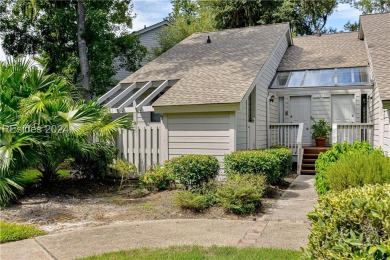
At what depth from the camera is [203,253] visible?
4379 mm

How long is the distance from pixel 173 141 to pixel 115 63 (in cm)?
1155

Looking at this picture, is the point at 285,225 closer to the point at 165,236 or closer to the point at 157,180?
the point at 165,236

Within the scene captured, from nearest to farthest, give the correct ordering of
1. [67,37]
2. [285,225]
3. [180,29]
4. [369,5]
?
1. [285,225]
2. [67,37]
3. [180,29]
4. [369,5]

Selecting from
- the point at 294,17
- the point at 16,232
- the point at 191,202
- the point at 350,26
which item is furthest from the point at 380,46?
the point at 350,26

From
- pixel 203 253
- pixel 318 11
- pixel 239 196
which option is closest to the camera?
pixel 203 253

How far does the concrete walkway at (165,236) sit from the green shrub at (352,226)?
1944 mm

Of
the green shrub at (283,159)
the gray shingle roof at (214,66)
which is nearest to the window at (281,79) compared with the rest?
the gray shingle roof at (214,66)

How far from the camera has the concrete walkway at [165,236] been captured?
4.64 meters

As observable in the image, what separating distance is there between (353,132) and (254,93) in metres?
3.79

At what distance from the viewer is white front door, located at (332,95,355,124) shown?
44.0 feet

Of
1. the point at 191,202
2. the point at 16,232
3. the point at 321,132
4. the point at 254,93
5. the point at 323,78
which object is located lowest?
the point at 16,232

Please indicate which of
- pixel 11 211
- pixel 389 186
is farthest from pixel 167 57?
pixel 389 186

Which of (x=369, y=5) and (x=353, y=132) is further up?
(x=369, y=5)

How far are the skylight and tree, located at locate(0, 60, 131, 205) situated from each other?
764 centimetres
